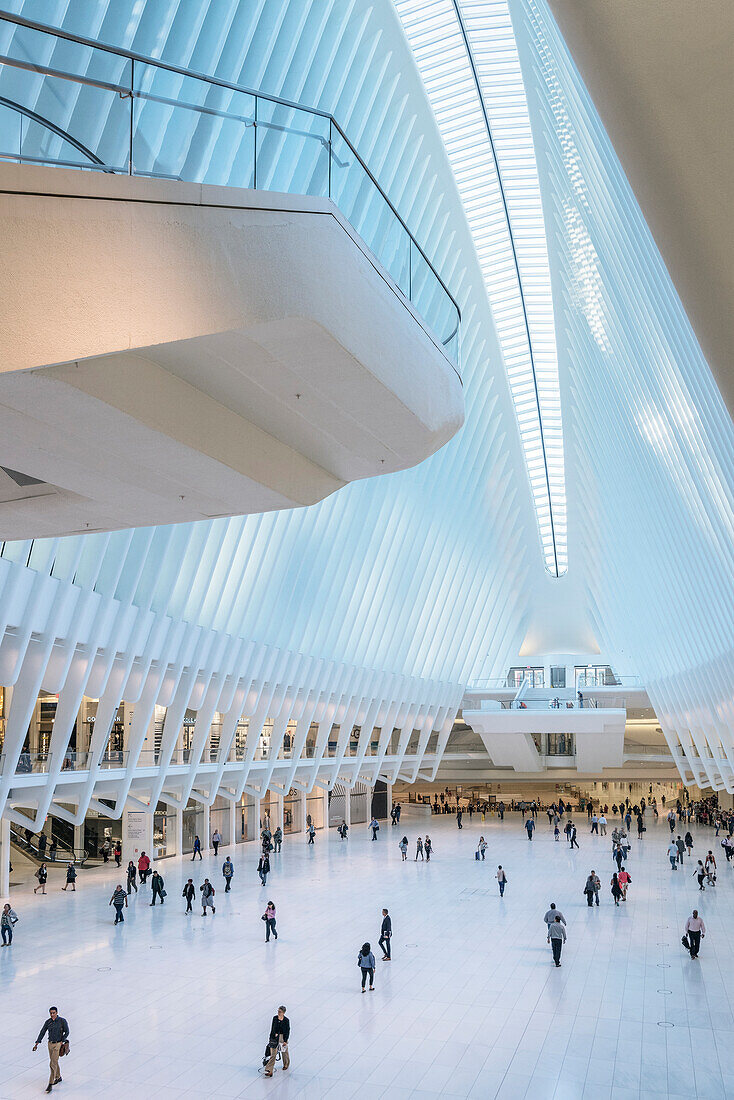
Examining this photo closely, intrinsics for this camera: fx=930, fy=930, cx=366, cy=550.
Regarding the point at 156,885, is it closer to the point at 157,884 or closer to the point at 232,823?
the point at 157,884

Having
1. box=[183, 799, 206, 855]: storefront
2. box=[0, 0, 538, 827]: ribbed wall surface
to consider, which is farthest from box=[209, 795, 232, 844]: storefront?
box=[0, 0, 538, 827]: ribbed wall surface

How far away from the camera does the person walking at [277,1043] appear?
38.9 feet

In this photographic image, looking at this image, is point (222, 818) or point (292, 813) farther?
point (292, 813)

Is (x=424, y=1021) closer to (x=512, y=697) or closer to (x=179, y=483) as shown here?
(x=179, y=483)

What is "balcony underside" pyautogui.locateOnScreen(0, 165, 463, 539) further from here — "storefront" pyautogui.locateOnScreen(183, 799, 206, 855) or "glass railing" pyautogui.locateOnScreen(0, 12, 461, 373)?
"storefront" pyautogui.locateOnScreen(183, 799, 206, 855)

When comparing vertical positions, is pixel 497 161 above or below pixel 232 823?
above

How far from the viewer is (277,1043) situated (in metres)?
11.9

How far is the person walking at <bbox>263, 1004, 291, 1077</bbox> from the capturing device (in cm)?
1187

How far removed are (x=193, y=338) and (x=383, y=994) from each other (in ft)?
46.1

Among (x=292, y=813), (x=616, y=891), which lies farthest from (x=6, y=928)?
(x=292, y=813)

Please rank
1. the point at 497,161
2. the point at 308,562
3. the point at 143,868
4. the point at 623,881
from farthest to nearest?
the point at 308,562 → the point at 143,868 → the point at 497,161 → the point at 623,881

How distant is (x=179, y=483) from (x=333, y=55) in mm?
15599

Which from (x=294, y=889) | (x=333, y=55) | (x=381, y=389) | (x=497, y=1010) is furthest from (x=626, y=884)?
(x=381, y=389)

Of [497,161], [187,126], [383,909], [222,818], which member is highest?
[497,161]
